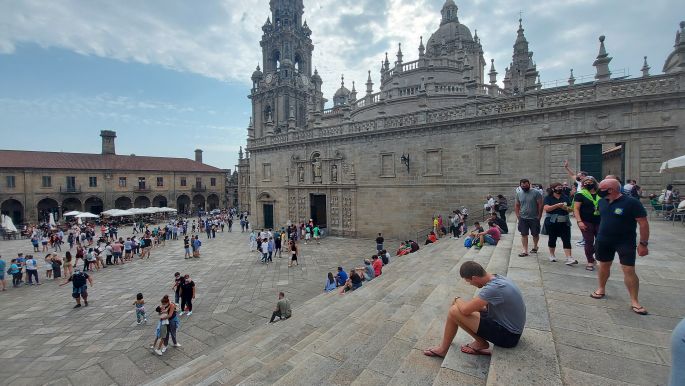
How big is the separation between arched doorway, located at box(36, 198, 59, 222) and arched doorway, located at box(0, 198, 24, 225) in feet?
4.69

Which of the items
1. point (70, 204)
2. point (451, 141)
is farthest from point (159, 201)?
point (451, 141)

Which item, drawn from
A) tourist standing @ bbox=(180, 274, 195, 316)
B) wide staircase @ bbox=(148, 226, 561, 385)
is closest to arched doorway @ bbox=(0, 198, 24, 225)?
tourist standing @ bbox=(180, 274, 195, 316)

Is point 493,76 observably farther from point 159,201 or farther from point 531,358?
point 159,201

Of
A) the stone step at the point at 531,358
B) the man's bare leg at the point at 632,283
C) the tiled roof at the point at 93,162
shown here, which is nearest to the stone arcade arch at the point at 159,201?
the tiled roof at the point at 93,162

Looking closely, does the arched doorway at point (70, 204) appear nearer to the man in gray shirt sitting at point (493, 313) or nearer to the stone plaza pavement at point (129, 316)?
the stone plaza pavement at point (129, 316)

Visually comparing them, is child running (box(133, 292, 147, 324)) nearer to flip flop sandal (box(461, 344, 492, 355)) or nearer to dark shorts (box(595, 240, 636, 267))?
flip flop sandal (box(461, 344, 492, 355))

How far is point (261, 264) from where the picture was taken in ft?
46.4

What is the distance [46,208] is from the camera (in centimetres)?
3431

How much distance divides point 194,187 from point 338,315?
45328 millimetres

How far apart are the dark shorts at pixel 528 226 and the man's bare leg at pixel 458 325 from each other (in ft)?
12.4

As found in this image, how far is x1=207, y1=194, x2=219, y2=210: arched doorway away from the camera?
47.0m

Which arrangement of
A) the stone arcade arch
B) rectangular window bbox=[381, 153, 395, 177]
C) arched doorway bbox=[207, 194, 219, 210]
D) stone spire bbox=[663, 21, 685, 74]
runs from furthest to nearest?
arched doorway bbox=[207, 194, 219, 210] < the stone arcade arch < rectangular window bbox=[381, 153, 395, 177] < stone spire bbox=[663, 21, 685, 74]

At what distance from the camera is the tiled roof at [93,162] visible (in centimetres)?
3306

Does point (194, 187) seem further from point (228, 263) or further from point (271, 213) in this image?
point (228, 263)
